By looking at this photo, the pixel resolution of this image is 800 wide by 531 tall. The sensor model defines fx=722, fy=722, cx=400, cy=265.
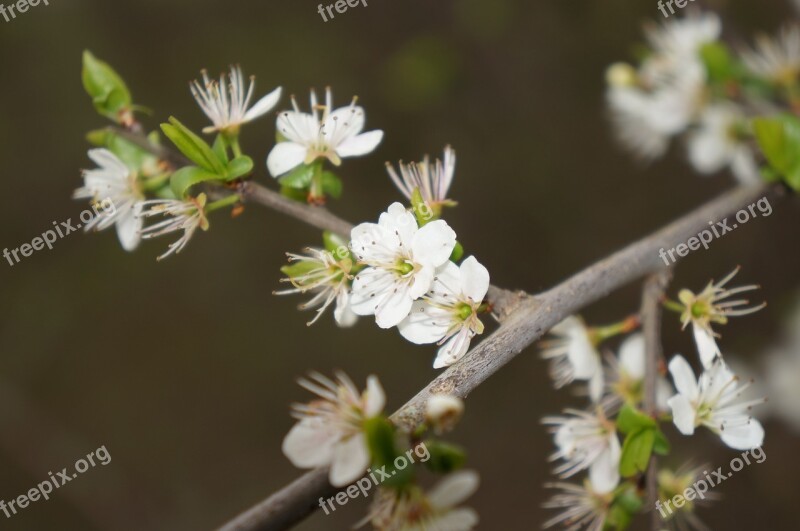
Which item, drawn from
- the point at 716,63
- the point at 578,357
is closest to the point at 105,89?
the point at 578,357

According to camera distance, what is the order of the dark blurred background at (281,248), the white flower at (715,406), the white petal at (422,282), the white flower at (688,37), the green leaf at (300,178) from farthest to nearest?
the dark blurred background at (281,248), the white flower at (688,37), the green leaf at (300,178), the white flower at (715,406), the white petal at (422,282)

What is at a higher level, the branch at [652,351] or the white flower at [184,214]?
the white flower at [184,214]

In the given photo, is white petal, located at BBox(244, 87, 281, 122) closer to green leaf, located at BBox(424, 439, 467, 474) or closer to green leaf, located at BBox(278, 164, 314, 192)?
green leaf, located at BBox(278, 164, 314, 192)

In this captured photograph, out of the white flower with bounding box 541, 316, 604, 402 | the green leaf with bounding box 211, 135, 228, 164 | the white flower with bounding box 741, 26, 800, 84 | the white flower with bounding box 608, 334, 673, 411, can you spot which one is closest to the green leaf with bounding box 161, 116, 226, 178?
the green leaf with bounding box 211, 135, 228, 164

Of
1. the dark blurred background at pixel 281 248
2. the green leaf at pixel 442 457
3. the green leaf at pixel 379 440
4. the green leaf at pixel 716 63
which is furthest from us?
the dark blurred background at pixel 281 248

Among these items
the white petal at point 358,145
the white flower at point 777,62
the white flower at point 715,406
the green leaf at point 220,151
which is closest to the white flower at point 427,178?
the white petal at point 358,145

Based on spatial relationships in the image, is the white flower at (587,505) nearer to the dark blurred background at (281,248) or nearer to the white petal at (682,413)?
the white petal at (682,413)

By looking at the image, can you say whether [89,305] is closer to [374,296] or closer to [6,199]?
[6,199]

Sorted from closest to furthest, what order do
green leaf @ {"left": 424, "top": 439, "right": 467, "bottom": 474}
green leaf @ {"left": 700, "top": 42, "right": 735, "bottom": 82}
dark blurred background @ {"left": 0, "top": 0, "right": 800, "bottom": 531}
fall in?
green leaf @ {"left": 424, "top": 439, "right": 467, "bottom": 474} → green leaf @ {"left": 700, "top": 42, "right": 735, "bottom": 82} → dark blurred background @ {"left": 0, "top": 0, "right": 800, "bottom": 531}
